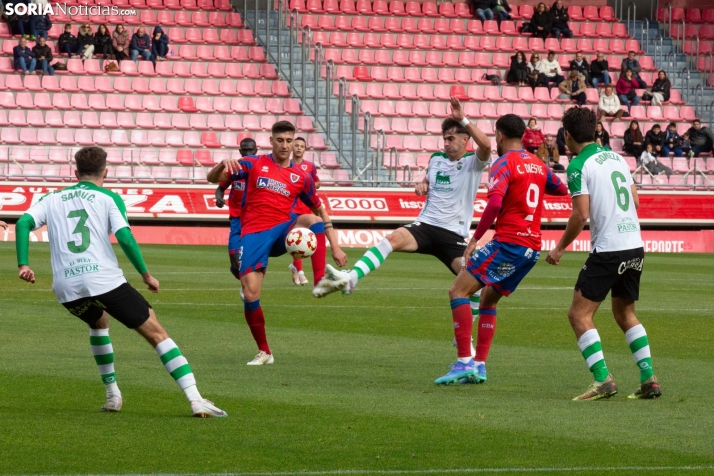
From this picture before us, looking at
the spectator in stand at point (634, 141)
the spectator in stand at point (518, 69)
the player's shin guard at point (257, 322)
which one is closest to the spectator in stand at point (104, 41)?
the spectator in stand at point (518, 69)

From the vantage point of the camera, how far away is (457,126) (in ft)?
32.8

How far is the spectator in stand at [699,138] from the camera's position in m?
33.0

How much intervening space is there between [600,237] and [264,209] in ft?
10.8

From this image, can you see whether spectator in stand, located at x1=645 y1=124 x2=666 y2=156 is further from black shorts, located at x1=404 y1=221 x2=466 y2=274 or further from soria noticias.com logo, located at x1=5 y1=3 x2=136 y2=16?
black shorts, located at x1=404 y1=221 x2=466 y2=274

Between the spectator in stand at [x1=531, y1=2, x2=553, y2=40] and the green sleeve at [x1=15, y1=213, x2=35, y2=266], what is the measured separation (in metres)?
31.2

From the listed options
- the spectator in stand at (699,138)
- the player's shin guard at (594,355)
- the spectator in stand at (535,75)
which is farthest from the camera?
the spectator in stand at (535,75)

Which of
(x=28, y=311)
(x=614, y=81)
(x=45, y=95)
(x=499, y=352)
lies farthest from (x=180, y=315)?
(x=614, y=81)

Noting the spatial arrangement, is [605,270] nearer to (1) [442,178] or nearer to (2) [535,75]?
(1) [442,178]

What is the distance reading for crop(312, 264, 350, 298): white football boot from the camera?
358 inches

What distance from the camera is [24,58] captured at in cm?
3192

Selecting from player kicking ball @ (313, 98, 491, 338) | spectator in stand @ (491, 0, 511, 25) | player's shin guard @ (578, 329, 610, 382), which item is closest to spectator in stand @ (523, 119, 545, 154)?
spectator in stand @ (491, 0, 511, 25)

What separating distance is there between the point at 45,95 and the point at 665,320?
884 inches

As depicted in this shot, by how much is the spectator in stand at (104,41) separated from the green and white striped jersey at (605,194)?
26782 mm

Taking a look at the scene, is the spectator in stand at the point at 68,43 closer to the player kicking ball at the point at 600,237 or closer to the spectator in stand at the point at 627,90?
the spectator in stand at the point at 627,90
